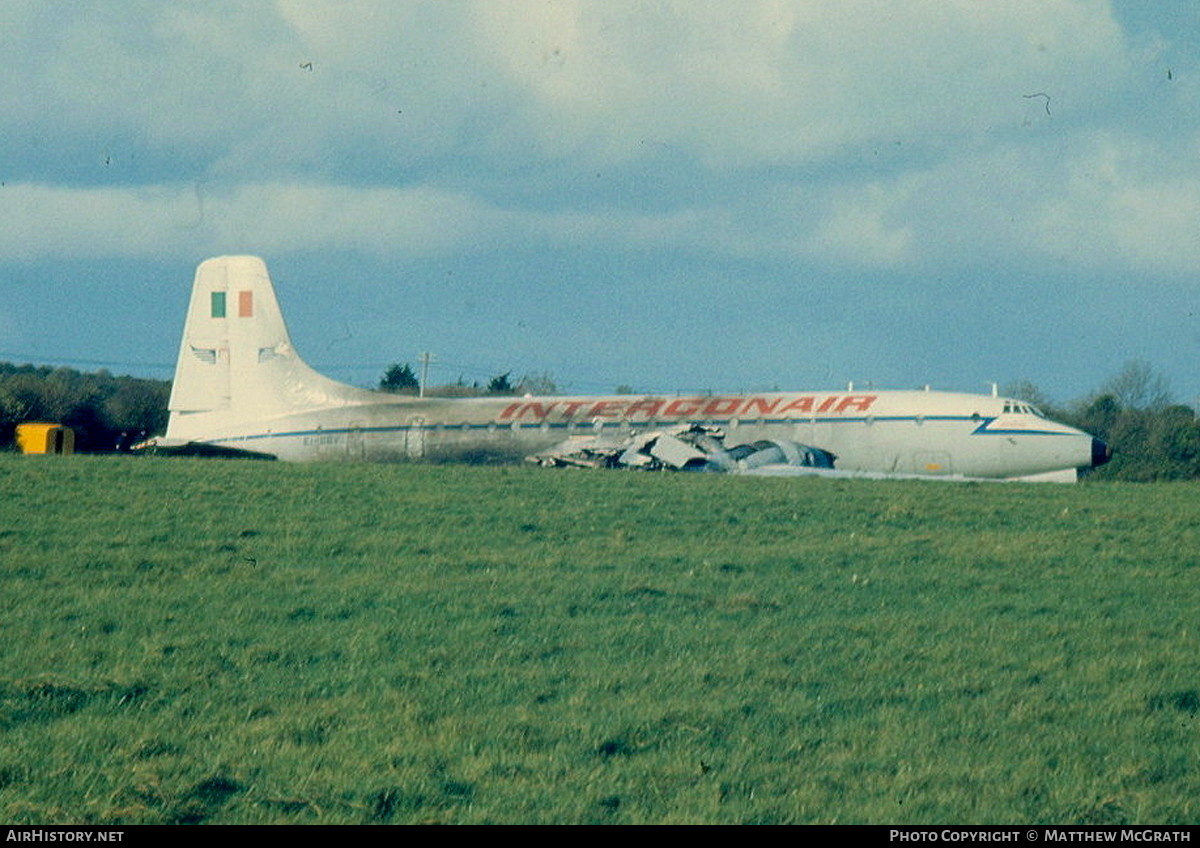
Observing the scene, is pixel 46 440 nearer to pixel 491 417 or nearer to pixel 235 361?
pixel 235 361

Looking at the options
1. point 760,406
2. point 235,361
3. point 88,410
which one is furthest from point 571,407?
point 88,410

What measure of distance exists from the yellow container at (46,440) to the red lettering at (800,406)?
2325cm

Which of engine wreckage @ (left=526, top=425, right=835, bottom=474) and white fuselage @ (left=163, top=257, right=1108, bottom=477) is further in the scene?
engine wreckage @ (left=526, top=425, right=835, bottom=474)

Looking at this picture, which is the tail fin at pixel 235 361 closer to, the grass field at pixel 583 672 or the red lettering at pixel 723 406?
the red lettering at pixel 723 406

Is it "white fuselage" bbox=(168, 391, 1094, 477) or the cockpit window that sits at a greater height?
the cockpit window

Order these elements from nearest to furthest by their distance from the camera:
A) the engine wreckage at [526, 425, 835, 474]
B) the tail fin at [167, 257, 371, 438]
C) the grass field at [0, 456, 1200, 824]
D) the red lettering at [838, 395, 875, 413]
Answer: the grass field at [0, 456, 1200, 824], the engine wreckage at [526, 425, 835, 474], the red lettering at [838, 395, 875, 413], the tail fin at [167, 257, 371, 438]

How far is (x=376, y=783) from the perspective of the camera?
24.1 ft

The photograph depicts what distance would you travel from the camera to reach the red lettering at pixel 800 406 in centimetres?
3828

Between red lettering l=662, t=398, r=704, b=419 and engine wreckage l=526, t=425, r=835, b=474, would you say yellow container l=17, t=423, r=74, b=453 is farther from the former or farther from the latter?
red lettering l=662, t=398, r=704, b=419

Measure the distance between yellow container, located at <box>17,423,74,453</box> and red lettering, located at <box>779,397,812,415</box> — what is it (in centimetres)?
2325

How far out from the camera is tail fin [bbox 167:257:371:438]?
4288cm

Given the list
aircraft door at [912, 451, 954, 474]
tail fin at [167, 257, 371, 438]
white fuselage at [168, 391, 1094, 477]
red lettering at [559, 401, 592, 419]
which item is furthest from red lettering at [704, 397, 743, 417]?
tail fin at [167, 257, 371, 438]

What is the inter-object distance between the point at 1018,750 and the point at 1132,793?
885mm
